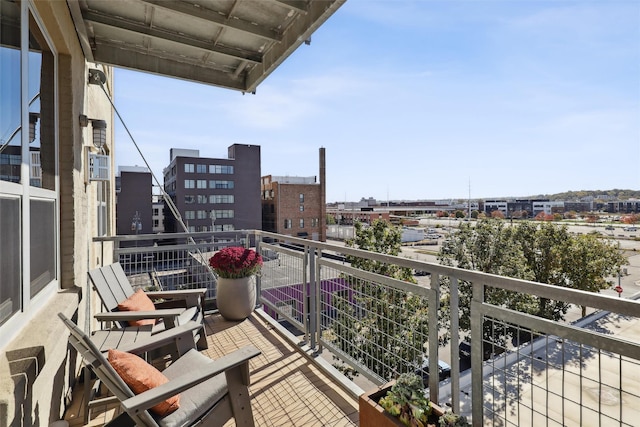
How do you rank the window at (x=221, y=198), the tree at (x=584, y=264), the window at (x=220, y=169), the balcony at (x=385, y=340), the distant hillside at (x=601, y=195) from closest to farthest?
the balcony at (x=385, y=340)
the tree at (x=584, y=264)
the window at (x=221, y=198)
the window at (x=220, y=169)
the distant hillside at (x=601, y=195)

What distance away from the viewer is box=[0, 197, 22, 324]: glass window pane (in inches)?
56.5

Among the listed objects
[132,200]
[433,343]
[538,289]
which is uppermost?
[132,200]

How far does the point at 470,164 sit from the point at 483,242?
6414 centimetres

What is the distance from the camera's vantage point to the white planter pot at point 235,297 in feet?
13.5

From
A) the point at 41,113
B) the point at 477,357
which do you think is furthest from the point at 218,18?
the point at 477,357

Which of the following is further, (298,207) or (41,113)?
(298,207)

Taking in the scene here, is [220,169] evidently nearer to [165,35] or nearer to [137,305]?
[165,35]

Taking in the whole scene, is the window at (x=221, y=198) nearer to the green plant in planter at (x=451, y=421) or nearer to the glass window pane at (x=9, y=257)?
the glass window pane at (x=9, y=257)

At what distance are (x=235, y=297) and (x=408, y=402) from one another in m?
→ 2.92

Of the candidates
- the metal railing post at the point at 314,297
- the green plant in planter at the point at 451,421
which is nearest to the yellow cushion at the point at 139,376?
the green plant in planter at the point at 451,421

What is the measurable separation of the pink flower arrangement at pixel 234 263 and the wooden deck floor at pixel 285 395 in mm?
847

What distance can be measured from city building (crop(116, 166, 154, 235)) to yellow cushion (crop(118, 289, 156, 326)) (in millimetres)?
37015

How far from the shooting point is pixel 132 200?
37.0 metres

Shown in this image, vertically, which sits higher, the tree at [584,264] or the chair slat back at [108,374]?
the chair slat back at [108,374]
